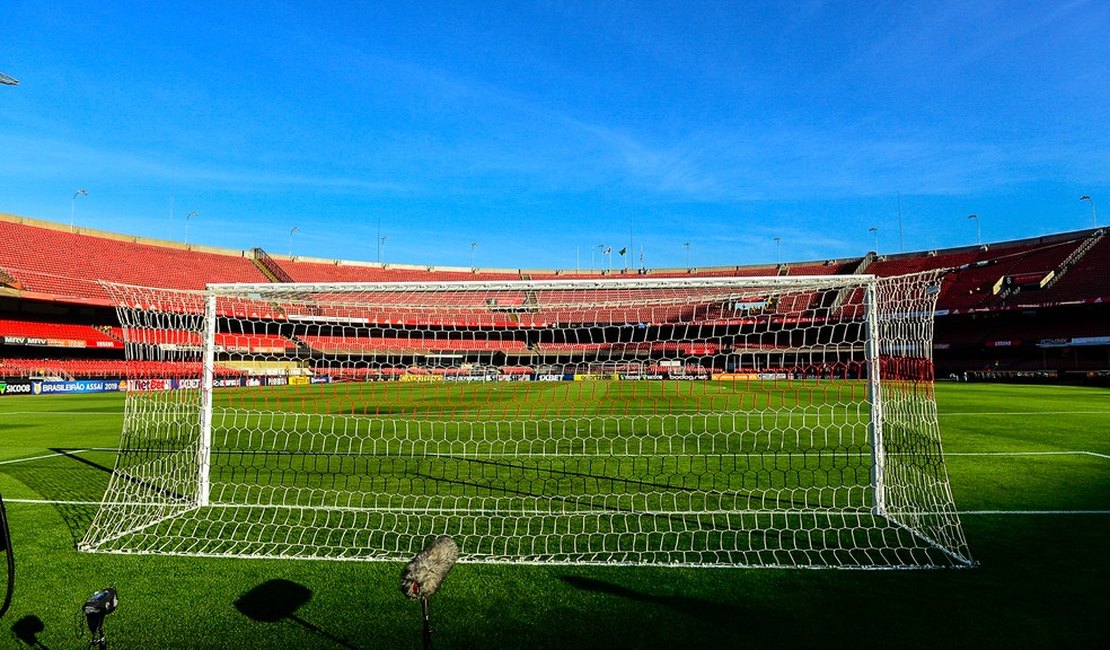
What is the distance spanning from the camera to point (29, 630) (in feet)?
11.0

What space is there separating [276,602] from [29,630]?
124 cm

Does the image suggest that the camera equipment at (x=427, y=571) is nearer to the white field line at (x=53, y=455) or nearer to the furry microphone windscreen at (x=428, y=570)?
the furry microphone windscreen at (x=428, y=570)

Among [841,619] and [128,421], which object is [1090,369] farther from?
[128,421]

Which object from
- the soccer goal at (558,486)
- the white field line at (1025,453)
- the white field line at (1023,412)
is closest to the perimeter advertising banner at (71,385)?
the soccer goal at (558,486)

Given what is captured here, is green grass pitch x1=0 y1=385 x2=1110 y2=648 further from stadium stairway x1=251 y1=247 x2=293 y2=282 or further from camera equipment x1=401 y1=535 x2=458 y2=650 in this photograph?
stadium stairway x1=251 y1=247 x2=293 y2=282

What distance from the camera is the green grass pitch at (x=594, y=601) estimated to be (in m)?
3.19

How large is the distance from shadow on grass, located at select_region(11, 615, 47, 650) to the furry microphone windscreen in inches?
89.5

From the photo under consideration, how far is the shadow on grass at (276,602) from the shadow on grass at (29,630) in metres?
0.94

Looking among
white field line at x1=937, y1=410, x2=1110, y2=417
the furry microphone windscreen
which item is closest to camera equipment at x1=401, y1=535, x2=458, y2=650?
the furry microphone windscreen

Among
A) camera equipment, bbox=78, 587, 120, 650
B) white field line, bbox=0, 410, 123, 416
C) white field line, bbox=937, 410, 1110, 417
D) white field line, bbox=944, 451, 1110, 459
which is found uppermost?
white field line, bbox=937, 410, 1110, 417

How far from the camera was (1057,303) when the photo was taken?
40.1 m

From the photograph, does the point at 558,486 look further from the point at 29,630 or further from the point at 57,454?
the point at 57,454

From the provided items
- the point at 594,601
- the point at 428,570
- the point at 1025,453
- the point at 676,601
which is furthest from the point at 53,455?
the point at 1025,453

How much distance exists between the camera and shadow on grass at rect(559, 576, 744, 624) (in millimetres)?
3447
